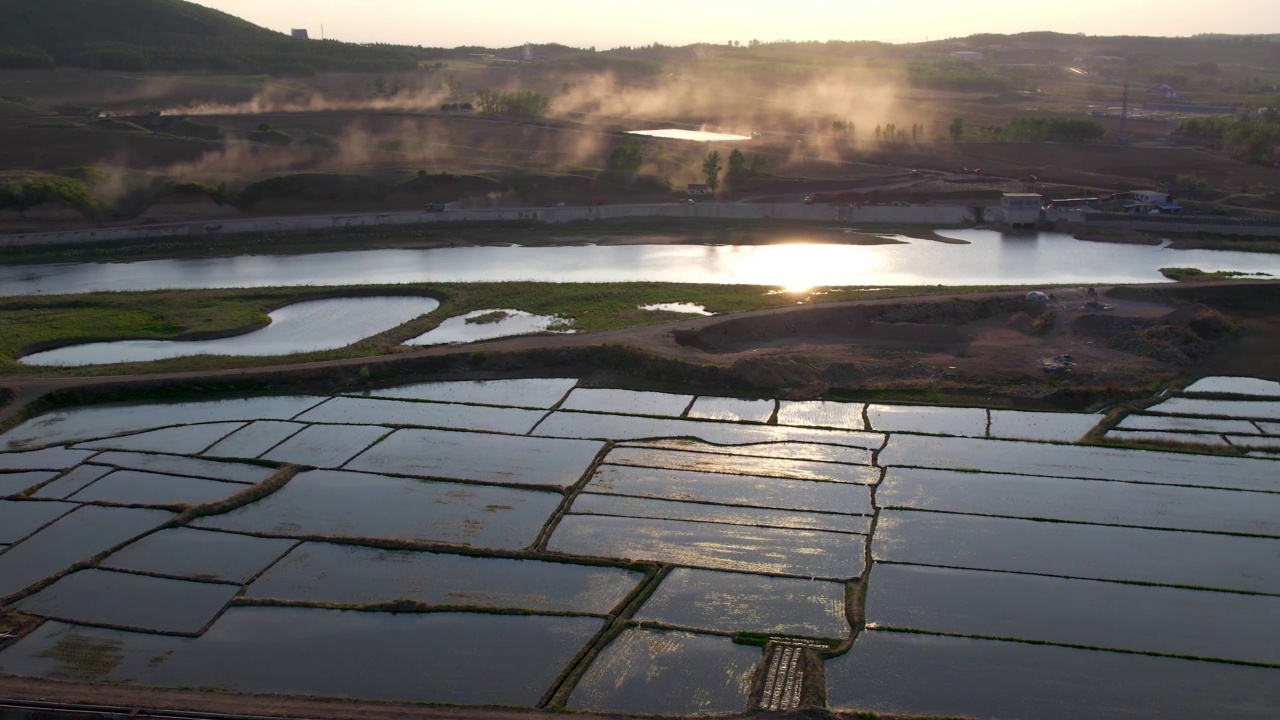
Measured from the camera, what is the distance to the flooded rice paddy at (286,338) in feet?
55.1

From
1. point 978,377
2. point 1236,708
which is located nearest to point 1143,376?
A: point 978,377

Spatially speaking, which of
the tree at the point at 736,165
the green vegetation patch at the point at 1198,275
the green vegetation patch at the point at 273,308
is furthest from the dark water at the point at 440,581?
the tree at the point at 736,165

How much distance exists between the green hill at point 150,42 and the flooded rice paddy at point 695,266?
34534mm

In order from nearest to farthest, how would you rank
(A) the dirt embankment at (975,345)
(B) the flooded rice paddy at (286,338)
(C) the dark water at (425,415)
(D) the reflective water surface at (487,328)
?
(C) the dark water at (425,415), (A) the dirt embankment at (975,345), (B) the flooded rice paddy at (286,338), (D) the reflective water surface at (487,328)

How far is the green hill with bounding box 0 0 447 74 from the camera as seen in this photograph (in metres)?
53.7

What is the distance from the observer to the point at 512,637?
8719 mm

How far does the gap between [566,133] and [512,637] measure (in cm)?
3345

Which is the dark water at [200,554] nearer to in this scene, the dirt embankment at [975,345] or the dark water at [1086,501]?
the dark water at [1086,501]

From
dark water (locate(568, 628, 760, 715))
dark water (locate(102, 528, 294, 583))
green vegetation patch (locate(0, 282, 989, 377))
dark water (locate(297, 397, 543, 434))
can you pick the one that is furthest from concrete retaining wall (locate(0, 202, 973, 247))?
dark water (locate(568, 628, 760, 715))

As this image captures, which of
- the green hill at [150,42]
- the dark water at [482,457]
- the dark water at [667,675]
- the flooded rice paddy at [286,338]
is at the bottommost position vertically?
the dark water at [667,675]

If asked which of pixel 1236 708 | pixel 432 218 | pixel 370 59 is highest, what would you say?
pixel 370 59

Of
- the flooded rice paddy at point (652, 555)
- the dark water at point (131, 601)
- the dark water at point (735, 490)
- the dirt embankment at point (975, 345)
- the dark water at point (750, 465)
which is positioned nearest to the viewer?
the flooded rice paddy at point (652, 555)

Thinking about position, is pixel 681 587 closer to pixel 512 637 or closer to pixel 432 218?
pixel 512 637

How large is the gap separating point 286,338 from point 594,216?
12937mm
